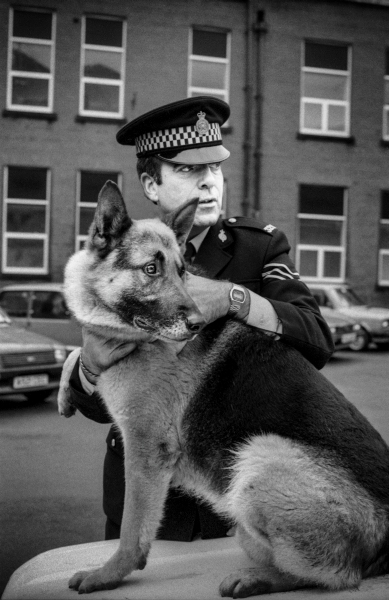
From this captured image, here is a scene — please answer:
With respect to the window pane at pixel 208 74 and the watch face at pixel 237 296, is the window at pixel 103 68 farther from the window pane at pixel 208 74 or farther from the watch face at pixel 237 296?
the watch face at pixel 237 296

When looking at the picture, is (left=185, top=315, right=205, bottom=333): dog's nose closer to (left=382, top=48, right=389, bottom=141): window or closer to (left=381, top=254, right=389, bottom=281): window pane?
(left=381, top=254, right=389, bottom=281): window pane

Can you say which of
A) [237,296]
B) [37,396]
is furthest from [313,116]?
[237,296]

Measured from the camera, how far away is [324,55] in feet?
70.7

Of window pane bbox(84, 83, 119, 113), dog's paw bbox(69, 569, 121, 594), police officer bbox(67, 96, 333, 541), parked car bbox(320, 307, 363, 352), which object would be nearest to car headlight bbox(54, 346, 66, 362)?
parked car bbox(320, 307, 363, 352)

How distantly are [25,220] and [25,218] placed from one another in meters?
0.06

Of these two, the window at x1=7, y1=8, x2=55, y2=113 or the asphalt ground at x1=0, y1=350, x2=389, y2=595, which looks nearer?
the asphalt ground at x1=0, y1=350, x2=389, y2=595

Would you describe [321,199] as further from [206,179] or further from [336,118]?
[206,179]

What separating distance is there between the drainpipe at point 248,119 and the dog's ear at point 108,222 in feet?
59.7

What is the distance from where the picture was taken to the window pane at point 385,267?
2229cm

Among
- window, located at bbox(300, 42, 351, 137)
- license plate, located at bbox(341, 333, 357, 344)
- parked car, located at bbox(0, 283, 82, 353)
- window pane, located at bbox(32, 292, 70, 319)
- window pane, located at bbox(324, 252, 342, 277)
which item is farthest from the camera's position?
window pane, located at bbox(324, 252, 342, 277)

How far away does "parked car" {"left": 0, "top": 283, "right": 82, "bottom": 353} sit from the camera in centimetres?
1253

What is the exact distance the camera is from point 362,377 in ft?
40.8

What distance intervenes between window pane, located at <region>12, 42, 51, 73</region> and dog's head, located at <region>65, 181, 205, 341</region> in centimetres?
1874

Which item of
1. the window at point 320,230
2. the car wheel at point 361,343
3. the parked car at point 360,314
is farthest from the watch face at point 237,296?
the window at point 320,230
